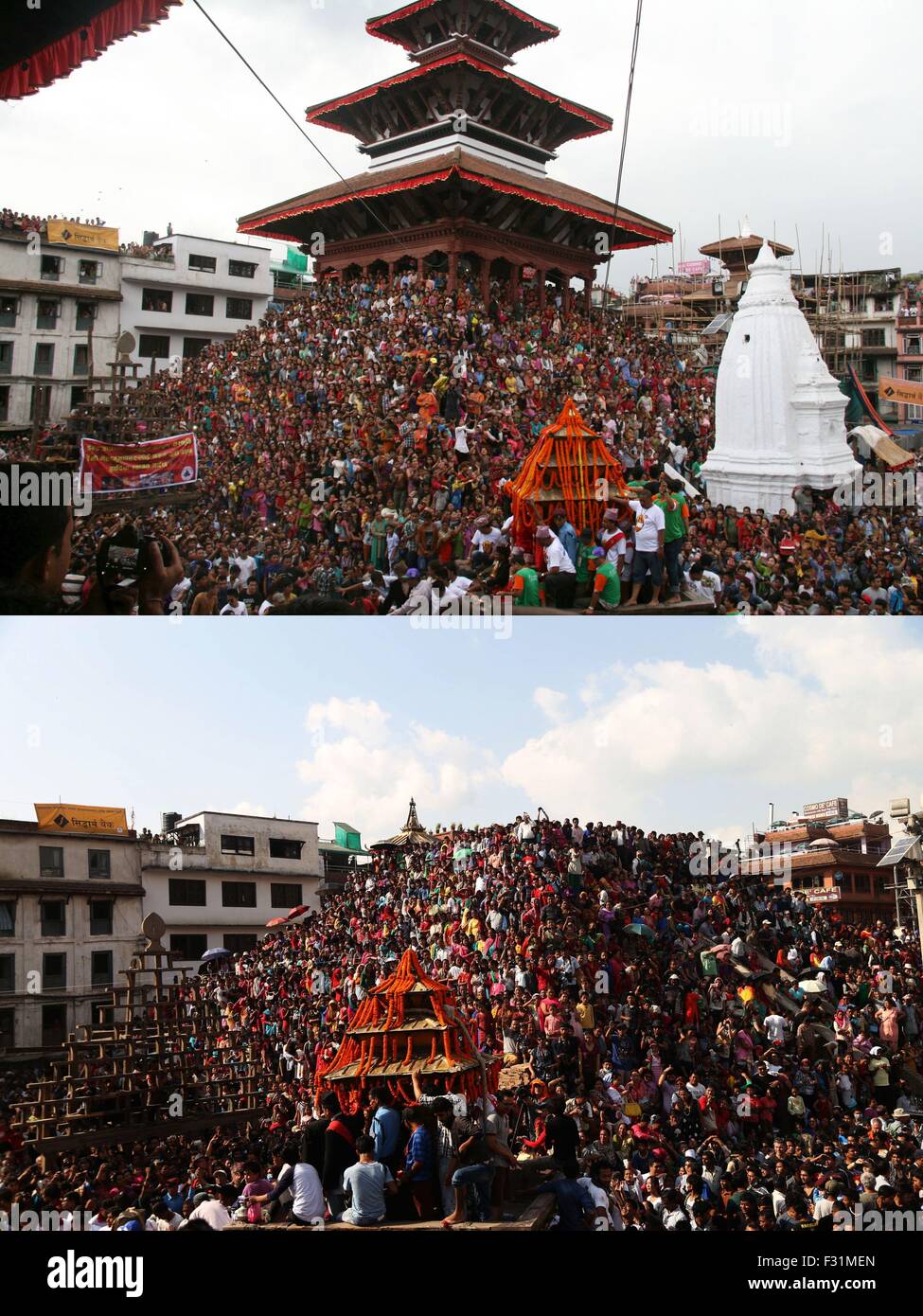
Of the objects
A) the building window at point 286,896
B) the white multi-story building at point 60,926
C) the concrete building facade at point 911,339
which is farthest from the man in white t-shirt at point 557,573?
the concrete building facade at point 911,339

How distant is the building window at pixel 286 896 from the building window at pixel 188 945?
0.78 meters

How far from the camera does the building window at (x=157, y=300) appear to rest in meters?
11.1

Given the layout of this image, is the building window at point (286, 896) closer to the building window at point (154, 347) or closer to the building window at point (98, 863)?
the building window at point (98, 863)

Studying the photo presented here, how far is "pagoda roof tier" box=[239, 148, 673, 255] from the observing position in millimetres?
11023

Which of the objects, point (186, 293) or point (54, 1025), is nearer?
point (54, 1025)

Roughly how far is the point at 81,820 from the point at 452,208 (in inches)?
298

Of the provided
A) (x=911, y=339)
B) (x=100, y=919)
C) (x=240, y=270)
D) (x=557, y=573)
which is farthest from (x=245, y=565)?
(x=911, y=339)

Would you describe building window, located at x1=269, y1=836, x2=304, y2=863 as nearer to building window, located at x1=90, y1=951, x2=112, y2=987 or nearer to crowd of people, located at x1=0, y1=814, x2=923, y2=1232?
crowd of people, located at x1=0, y1=814, x2=923, y2=1232

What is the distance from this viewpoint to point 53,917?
32.2ft

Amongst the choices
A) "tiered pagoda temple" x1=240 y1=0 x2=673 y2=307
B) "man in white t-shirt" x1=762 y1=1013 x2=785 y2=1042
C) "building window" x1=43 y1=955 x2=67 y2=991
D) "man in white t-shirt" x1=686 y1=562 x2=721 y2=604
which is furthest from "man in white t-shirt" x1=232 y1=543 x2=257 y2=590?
"man in white t-shirt" x1=762 y1=1013 x2=785 y2=1042

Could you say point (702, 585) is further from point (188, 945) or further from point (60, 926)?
point (60, 926)

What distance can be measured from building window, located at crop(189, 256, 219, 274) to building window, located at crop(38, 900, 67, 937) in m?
6.72

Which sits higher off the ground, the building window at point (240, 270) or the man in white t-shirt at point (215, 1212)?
the building window at point (240, 270)

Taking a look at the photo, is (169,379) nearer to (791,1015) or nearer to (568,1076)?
(568,1076)
